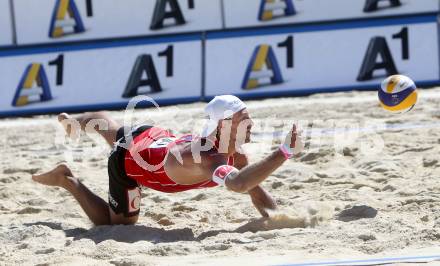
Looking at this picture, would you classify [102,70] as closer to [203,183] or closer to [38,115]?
[38,115]

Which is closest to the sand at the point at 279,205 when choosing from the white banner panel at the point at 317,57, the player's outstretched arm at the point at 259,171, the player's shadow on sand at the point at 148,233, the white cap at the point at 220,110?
the player's shadow on sand at the point at 148,233

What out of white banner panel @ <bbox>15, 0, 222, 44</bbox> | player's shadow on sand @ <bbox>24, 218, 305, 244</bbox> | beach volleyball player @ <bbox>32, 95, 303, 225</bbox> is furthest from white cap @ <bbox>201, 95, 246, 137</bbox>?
white banner panel @ <bbox>15, 0, 222, 44</bbox>

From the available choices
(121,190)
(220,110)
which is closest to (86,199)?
(121,190)

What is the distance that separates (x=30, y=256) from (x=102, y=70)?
20.5 feet

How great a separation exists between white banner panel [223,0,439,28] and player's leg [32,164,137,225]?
17.7 ft

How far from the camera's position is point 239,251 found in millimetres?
4191

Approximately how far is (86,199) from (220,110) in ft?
3.84

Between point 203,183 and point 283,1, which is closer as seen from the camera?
point 203,183

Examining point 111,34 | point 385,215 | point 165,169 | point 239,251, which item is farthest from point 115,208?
point 111,34

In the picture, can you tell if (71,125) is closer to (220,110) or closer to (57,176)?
(57,176)

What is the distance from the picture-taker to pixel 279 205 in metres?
5.36

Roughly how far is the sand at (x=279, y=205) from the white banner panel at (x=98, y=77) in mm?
1603

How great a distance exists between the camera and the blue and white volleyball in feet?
19.4

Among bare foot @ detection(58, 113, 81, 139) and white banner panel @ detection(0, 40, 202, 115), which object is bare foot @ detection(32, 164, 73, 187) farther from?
white banner panel @ detection(0, 40, 202, 115)
